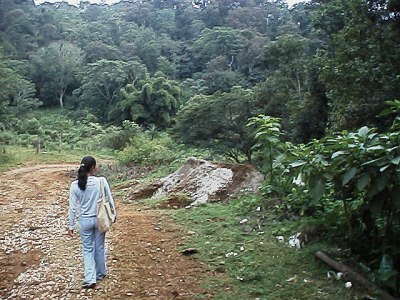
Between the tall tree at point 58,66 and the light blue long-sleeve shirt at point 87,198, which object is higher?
the tall tree at point 58,66

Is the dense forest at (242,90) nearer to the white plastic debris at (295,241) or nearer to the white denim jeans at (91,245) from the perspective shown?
the white plastic debris at (295,241)

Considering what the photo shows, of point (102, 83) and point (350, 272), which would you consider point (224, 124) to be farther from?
point (102, 83)

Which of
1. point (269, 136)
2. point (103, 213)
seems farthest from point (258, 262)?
point (269, 136)

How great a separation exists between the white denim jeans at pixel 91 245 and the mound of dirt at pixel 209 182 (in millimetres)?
3969

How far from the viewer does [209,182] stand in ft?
30.6

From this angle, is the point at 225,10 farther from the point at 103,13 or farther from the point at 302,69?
the point at 302,69

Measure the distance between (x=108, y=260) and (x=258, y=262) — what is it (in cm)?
177

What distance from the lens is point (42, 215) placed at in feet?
27.9

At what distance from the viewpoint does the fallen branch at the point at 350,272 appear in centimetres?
378

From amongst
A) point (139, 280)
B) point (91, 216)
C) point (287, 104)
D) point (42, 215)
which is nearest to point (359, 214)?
point (139, 280)

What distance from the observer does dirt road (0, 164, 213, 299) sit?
4.56 m

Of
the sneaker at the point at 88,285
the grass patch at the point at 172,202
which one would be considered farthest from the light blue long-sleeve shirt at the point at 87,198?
the grass patch at the point at 172,202

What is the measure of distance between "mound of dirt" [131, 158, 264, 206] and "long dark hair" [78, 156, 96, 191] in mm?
4125

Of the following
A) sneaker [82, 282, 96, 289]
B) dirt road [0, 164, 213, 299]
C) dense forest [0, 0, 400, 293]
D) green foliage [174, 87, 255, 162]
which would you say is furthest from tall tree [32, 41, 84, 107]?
sneaker [82, 282, 96, 289]
